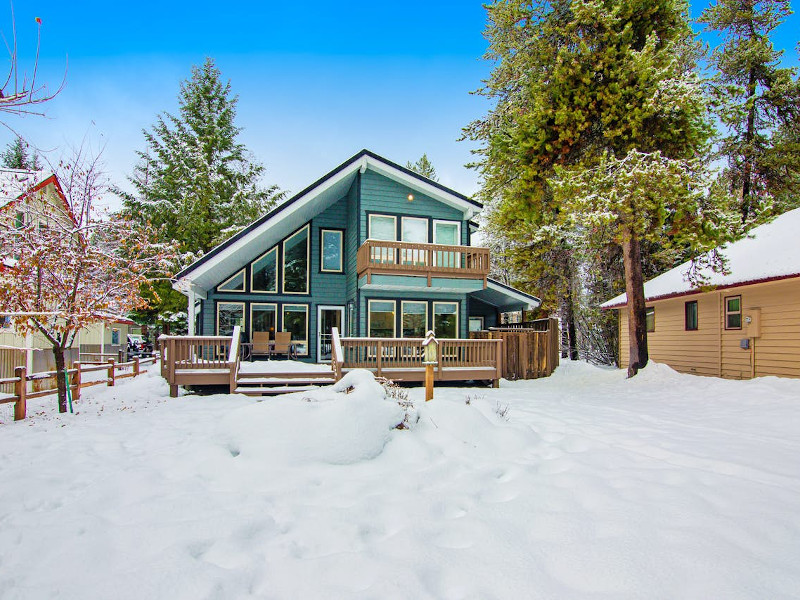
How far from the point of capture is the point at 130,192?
22.0 m

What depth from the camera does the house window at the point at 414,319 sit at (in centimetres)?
1523

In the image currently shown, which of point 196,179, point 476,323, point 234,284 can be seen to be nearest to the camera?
point 234,284

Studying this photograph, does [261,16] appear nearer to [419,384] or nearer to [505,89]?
[505,89]

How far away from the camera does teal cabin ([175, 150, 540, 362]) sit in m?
14.0

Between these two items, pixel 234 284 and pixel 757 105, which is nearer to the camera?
pixel 234 284

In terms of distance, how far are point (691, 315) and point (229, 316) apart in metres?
16.0

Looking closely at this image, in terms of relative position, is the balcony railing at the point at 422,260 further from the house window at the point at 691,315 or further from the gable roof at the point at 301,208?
the house window at the point at 691,315

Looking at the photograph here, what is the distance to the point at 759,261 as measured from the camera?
11.0 meters

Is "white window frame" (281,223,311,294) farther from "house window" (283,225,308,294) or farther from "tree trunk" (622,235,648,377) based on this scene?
"tree trunk" (622,235,648,377)

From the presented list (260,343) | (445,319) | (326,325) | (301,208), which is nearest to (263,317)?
(260,343)

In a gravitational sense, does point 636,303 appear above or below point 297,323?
above

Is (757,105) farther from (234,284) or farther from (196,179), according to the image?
(196,179)

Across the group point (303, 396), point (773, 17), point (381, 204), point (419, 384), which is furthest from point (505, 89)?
point (303, 396)

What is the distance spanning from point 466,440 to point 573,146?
35.4 feet
